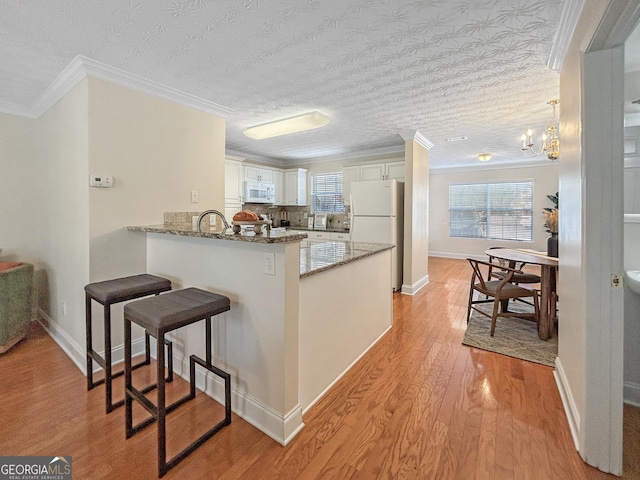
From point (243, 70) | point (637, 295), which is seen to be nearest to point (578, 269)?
point (637, 295)

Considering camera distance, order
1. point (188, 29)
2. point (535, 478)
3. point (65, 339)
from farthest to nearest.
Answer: point (65, 339) → point (188, 29) → point (535, 478)

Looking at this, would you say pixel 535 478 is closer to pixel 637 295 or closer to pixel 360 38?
pixel 637 295

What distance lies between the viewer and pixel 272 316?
161 centimetres

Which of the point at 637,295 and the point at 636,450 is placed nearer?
the point at 636,450

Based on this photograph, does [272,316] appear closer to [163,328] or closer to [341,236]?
[163,328]

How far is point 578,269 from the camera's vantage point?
157 cm

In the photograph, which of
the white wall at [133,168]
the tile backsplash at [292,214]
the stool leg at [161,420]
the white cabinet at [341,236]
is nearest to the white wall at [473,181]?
the tile backsplash at [292,214]

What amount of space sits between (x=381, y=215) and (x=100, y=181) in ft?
11.3

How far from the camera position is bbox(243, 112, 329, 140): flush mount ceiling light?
348cm

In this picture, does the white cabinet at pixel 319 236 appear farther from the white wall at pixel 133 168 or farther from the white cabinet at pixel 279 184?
the white wall at pixel 133 168

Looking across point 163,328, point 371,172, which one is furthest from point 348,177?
point 163,328

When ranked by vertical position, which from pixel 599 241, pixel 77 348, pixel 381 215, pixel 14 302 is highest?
pixel 381 215

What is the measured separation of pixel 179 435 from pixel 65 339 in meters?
1.80

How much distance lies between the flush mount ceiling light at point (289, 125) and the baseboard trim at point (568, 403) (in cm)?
318
